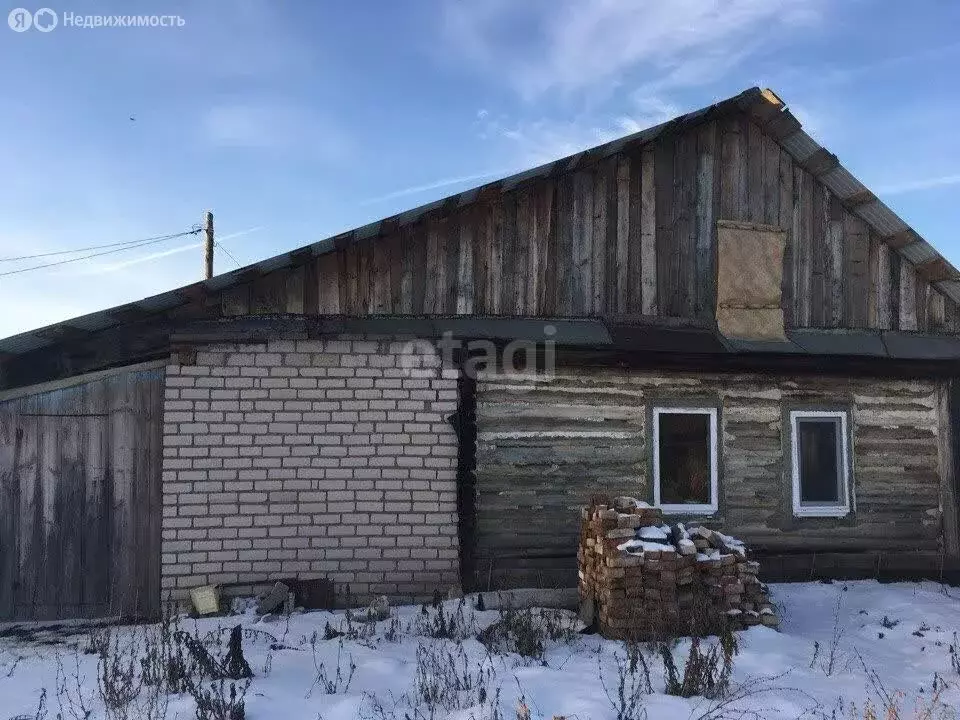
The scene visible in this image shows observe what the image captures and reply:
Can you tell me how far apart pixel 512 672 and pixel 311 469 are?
2.97 m

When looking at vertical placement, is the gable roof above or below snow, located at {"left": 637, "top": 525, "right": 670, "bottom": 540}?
above

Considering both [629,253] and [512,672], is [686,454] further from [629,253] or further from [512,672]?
[512,672]

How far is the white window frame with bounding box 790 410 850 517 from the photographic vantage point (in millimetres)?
8031

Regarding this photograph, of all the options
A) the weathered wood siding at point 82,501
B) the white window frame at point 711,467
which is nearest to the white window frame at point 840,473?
the white window frame at point 711,467

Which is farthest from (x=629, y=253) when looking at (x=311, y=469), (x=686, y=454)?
(x=311, y=469)

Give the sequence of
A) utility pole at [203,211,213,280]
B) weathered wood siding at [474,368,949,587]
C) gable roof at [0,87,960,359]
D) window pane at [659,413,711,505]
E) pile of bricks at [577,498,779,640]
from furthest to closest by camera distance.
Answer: utility pole at [203,211,213,280]
window pane at [659,413,711,505]
weathered wood siding at [474,368,949,587]
gable roof at [0,87,960,359]
pile of bricks at [577,498,779,640]

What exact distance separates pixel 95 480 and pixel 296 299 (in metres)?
2.61

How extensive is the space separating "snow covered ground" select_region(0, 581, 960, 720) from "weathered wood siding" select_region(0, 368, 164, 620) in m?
0.68

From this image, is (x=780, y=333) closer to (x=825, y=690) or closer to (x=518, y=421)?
(x=518, y=421)

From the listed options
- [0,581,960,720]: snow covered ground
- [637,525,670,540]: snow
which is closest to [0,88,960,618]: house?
[0,581,960,720]: snow covered ground

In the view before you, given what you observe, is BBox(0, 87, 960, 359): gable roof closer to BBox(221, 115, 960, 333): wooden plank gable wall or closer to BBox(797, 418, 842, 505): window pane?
BBox(221, 115, 960, 333): wooden plank gable wall

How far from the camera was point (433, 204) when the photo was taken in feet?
23.6

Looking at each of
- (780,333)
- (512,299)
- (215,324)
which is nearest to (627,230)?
(512,299)

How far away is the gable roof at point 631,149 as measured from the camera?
21.5ft
